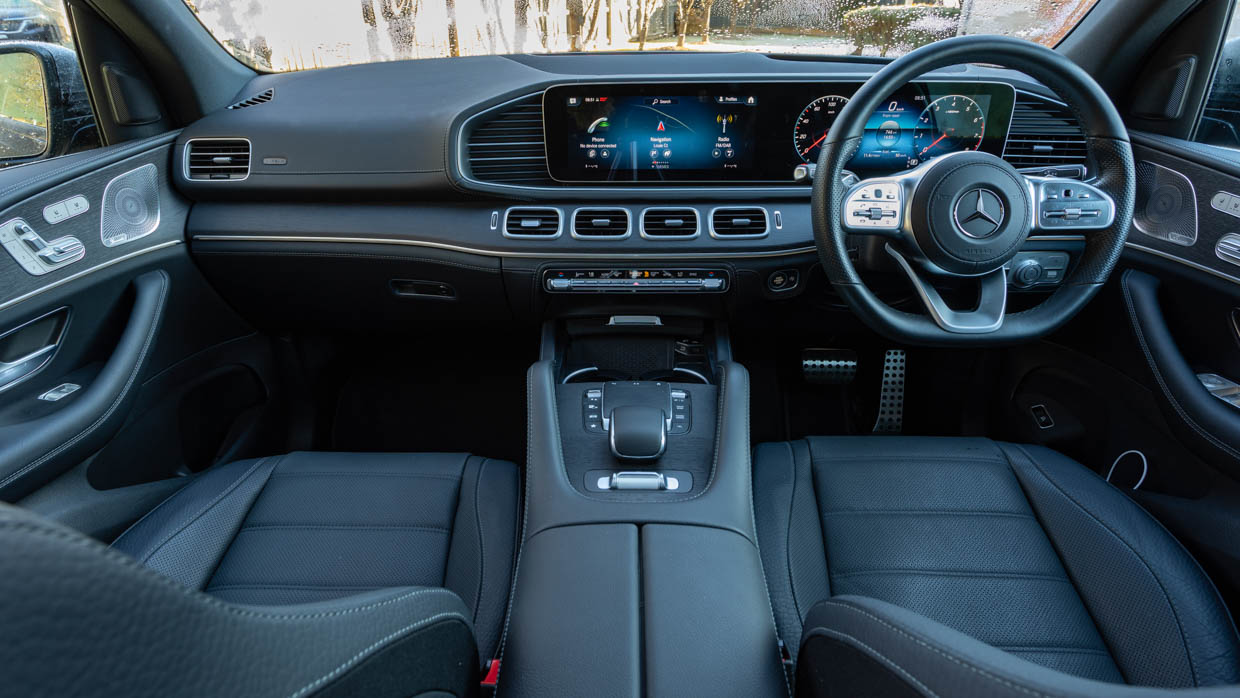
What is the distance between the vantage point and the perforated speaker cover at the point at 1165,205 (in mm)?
1589

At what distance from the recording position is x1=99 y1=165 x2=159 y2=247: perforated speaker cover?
5.60 feet

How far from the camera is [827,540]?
147 centimetres

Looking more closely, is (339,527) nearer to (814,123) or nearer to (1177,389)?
(814,123)

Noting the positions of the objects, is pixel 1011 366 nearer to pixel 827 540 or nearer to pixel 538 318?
pixel 827 540

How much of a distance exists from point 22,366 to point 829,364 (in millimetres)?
2135

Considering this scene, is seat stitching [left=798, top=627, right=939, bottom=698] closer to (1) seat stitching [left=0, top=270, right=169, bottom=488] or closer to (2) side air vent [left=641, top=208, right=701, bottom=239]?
(2) side air vent [left=641, top=208, right=701, bottom=239]


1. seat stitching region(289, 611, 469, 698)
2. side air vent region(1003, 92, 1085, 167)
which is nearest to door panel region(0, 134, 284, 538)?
seat stitching region(289, 611, 469, 698)

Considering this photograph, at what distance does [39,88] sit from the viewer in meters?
1.86

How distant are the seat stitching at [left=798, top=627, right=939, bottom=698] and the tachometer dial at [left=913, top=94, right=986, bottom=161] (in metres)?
1.36

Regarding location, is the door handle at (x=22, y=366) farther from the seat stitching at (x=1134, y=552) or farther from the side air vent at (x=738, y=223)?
the seat stitching at (x=1134, y=552)

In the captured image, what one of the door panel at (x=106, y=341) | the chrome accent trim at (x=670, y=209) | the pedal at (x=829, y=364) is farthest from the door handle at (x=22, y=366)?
the pedal at (x=829, y=364)

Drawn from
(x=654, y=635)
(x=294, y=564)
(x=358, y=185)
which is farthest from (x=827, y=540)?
(x=358, y=185)

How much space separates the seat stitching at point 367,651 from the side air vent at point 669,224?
3.75ft

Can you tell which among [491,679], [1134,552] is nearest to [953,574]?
[1134,552]
